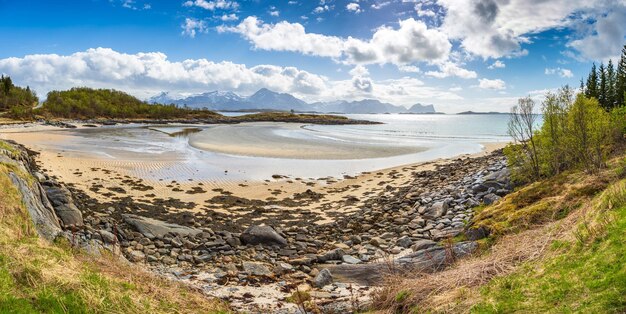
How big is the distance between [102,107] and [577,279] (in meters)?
144

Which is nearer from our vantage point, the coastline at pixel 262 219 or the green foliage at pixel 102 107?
the coastline at pixel 262 219

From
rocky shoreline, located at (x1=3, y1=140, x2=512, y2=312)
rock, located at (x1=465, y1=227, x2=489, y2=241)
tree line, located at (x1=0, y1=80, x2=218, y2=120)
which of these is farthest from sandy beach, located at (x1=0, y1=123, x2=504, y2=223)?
tree line, located at (x1=0, y1=80, x2=218, y2=120)

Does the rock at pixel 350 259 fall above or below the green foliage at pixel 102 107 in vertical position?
below

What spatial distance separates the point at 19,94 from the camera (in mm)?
114375

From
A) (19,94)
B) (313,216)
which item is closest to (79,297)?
(313,216)

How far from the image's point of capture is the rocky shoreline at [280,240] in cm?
1071

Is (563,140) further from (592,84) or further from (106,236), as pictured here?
(592,84)

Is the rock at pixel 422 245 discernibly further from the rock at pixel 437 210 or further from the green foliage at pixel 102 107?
the green foliage at pixel 102 107

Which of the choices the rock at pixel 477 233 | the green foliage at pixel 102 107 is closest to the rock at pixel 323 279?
the rock at pixel 477 233

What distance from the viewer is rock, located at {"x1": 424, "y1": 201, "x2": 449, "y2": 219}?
1800 centimetres

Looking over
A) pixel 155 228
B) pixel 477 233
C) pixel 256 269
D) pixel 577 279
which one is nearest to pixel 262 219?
pixel 155 228

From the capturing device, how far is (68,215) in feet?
48.6

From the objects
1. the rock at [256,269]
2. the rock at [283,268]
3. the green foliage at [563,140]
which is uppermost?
the green foliage at [563,140]

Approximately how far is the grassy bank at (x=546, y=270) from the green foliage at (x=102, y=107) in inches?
4890
